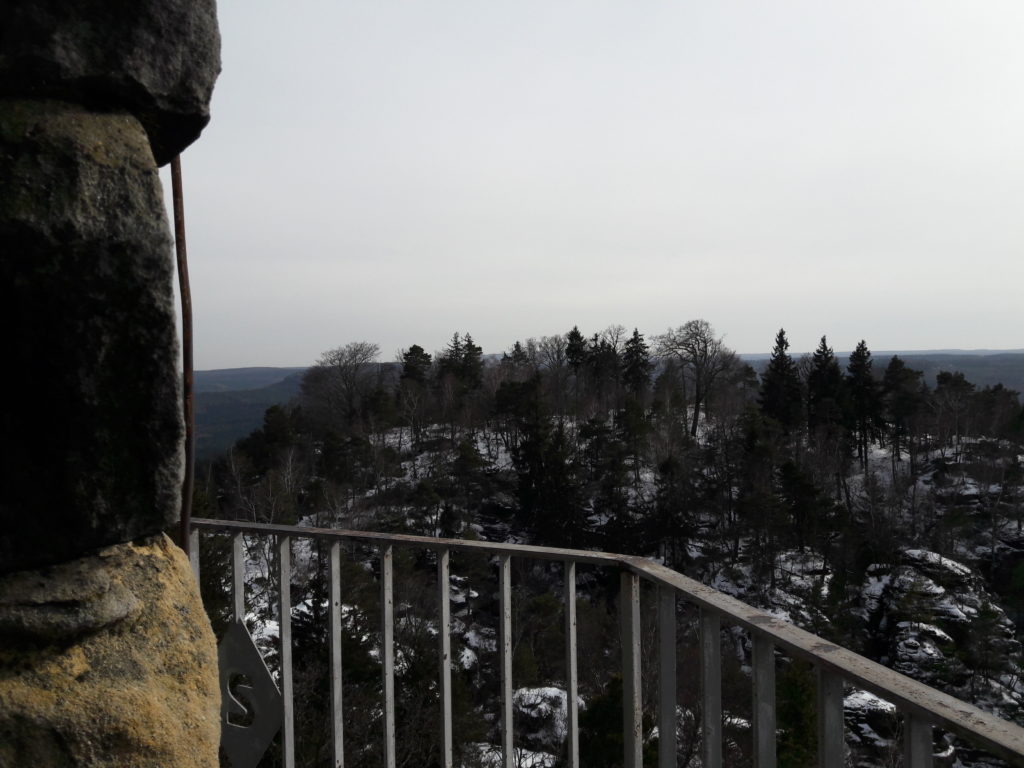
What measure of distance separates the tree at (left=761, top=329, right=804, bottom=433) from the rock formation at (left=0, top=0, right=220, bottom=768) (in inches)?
1851

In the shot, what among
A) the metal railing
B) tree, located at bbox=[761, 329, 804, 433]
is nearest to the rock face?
the metal railing

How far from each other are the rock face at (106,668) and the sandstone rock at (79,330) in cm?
5

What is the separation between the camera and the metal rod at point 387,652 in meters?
2.19

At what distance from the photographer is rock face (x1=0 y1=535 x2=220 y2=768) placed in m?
0.94

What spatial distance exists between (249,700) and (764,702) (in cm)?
142

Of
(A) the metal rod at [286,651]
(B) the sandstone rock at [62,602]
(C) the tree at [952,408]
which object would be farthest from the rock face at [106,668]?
(C) the tree at [952,408]

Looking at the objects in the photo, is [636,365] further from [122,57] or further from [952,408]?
[122,57]

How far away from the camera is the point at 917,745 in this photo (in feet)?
3.35

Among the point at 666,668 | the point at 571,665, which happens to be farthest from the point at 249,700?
the point at 666,668

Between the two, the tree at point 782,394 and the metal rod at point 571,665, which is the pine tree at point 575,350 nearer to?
the tree at point 782,394

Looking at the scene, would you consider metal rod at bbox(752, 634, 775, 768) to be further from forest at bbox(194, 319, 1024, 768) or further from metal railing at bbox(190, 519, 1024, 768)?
forest at bbox(194, 319, 1024, 768)

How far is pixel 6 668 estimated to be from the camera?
95cm

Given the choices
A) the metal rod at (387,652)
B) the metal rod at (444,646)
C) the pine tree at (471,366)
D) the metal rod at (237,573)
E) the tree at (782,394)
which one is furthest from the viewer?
the pine tree at (471,366)

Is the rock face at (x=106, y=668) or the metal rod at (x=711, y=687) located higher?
the rock face at (x=106, y=668)
